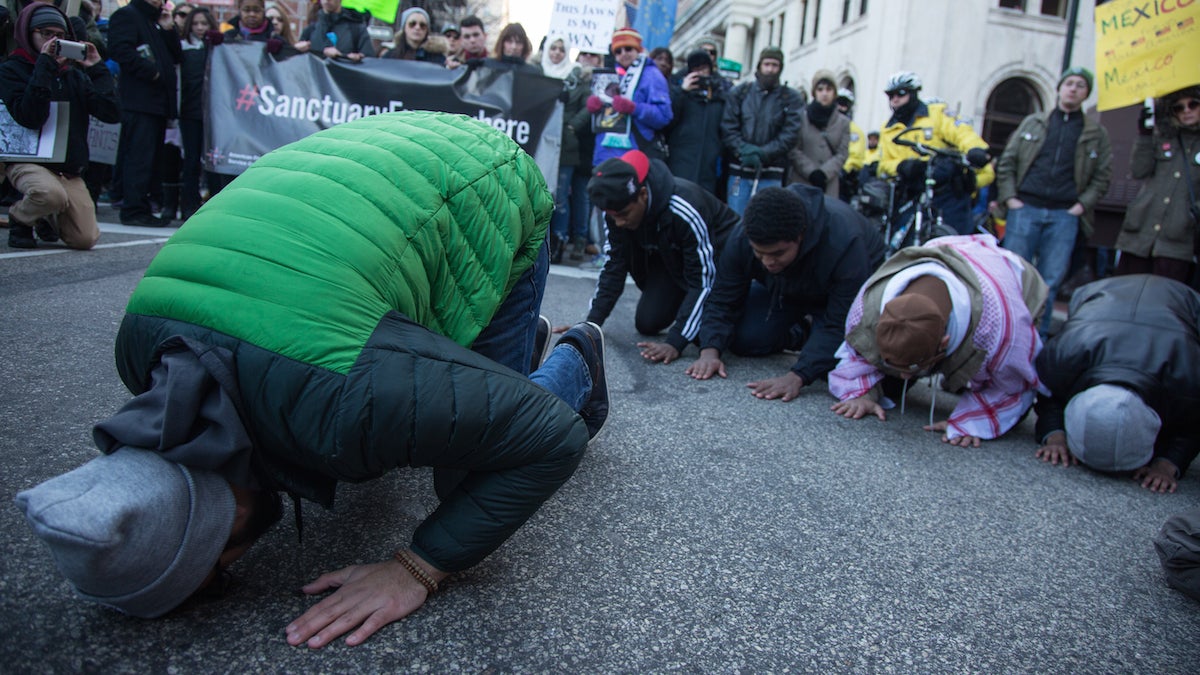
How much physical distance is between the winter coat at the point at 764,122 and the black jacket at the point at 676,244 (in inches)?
91.7

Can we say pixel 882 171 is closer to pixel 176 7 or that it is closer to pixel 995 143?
pixel 176 7

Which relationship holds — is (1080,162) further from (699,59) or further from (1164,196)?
(699,59)

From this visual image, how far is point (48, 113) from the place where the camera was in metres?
4.91

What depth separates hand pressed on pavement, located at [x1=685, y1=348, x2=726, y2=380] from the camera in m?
3.74

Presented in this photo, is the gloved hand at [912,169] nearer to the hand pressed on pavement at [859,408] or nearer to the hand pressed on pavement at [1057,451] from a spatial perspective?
the hand pressed on pavement at [859,408]

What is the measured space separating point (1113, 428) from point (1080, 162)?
11.5 feet

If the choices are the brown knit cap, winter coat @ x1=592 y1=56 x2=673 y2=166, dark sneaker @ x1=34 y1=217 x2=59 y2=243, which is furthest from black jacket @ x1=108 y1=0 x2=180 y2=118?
the brown knit cap

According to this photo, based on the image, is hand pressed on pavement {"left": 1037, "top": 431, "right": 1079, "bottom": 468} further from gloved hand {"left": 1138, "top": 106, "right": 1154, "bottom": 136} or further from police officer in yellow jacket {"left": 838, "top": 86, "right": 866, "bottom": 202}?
police officer in yellow jacket {"left": 838, "top": 86, "right": 866, "bottom": 202}

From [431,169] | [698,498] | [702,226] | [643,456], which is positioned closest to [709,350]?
[702,226]

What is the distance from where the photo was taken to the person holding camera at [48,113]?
477 centimetres

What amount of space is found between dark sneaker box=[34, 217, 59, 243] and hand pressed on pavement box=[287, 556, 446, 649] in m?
4.84

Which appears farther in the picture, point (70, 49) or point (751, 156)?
point (751, 156)

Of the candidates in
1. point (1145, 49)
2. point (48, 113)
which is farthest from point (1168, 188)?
point (48, 113)

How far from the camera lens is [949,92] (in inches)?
768
